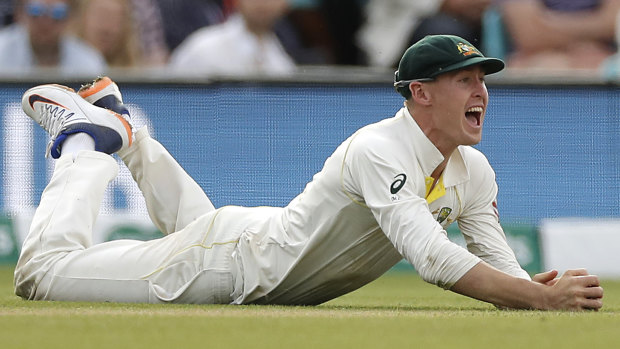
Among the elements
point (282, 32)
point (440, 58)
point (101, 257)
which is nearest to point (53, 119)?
point (101, 257)

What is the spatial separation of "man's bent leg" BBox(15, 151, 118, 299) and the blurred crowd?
4.80m

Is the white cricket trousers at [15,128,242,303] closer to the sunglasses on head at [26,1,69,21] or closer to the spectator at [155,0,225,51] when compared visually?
the sunglasses on head at [26,1,69,21]

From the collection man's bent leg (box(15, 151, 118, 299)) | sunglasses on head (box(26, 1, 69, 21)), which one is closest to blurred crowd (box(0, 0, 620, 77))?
sunglasses on head (box(26, 1, 69, 21))

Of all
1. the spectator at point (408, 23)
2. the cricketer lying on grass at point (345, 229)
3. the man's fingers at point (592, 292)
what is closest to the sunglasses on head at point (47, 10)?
the spectator at point (408, 23)

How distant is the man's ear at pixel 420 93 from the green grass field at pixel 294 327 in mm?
969

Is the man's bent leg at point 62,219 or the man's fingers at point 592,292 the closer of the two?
the man's fingers at point 592,292

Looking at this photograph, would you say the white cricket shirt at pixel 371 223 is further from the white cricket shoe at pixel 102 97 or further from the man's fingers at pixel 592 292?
the white cricket shoe at pixel 102 97

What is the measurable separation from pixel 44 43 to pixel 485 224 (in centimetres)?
669

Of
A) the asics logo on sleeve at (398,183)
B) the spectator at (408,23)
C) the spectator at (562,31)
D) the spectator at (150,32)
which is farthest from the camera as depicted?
the spectator at (562,31)

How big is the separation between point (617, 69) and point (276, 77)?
159 inches

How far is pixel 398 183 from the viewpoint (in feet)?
17.1

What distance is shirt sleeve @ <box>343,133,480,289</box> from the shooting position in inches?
200

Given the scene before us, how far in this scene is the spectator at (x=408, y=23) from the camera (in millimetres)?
11992

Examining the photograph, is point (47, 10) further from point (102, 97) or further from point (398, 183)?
point (398, 183)
